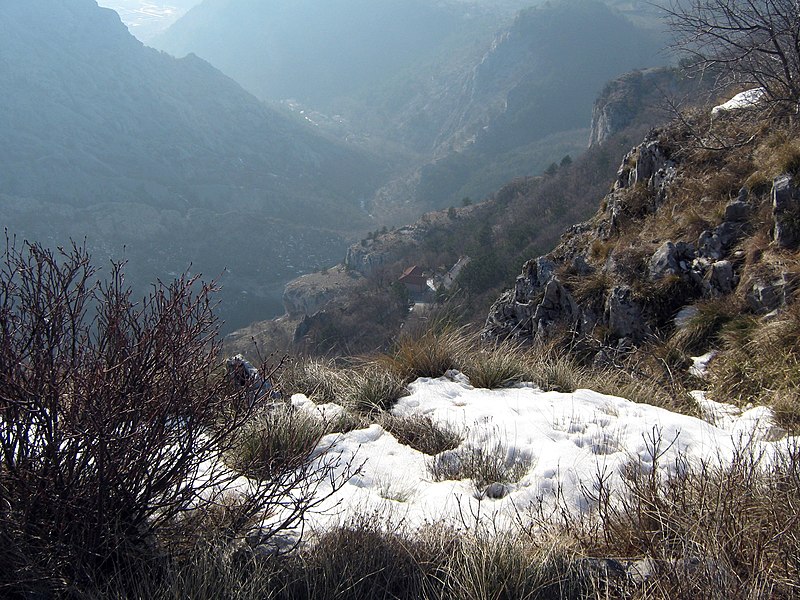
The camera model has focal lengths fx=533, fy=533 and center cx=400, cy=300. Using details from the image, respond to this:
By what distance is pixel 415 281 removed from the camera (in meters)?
60.4

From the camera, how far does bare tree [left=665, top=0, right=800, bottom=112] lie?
6742 millimetres

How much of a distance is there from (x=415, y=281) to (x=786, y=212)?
54.9m

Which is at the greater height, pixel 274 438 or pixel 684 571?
pixel 274 438

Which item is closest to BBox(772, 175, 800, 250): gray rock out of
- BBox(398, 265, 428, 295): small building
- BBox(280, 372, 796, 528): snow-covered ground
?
BBox(280, 372, 796, 528): snow-covered ground

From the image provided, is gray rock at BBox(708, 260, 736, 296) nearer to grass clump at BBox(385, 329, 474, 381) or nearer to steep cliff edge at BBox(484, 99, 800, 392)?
steep cliff edge at BBox(484, 99, 800, 392)

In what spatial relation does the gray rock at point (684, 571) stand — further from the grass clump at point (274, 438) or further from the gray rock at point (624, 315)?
the gray rock at point (624, 315)

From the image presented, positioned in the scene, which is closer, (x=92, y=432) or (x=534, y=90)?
(x=92, y=432)

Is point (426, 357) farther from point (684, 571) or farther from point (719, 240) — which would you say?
point (719, 240)

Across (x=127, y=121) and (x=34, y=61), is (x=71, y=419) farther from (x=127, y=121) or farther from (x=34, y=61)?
(x=34, y=61)

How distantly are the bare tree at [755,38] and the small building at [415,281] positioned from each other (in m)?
50.8

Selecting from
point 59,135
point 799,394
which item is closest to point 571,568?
point 799,394

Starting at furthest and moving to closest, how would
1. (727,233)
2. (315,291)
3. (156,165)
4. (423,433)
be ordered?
(156,165), (315,291), (727,233), (423,433)

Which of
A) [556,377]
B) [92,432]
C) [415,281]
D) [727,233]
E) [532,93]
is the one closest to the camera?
[92,432]

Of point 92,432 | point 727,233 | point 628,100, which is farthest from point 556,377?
point 628,100
